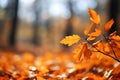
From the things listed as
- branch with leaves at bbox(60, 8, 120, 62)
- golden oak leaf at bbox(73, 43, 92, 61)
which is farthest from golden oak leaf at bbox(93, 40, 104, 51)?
golden oak leaf at bbox(73, 43, 92, 61)

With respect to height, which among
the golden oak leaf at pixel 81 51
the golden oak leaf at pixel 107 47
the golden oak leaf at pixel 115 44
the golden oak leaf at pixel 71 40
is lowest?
the golden oak leaf at pixel 81 51

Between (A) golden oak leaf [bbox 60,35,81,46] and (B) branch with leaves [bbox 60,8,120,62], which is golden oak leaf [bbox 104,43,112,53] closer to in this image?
(B) branch with leaves [bbox 60,8,120,62]

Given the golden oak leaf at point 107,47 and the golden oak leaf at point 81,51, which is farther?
the golden oak leaf at point 107,47

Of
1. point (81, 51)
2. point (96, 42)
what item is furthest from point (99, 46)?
point (81, 51)

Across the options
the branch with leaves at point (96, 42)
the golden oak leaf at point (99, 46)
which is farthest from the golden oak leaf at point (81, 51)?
the golden oak leaf at point (99, 46)

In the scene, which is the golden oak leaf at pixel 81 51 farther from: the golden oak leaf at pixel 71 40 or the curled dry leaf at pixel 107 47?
the curled dry leaf at pixel 107 47

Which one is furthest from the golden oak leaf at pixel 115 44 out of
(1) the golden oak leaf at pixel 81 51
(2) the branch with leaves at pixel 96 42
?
(1) the golden oak leaf at pixel 81 51

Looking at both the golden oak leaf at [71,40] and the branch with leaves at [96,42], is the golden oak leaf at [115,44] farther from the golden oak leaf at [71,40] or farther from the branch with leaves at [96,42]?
the golden oak leaf at [71,40]

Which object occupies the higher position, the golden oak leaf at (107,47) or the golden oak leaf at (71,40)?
the golden oak leaf at (71,40)

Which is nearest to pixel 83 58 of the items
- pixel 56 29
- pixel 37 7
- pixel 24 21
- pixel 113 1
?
pixel 113 1
